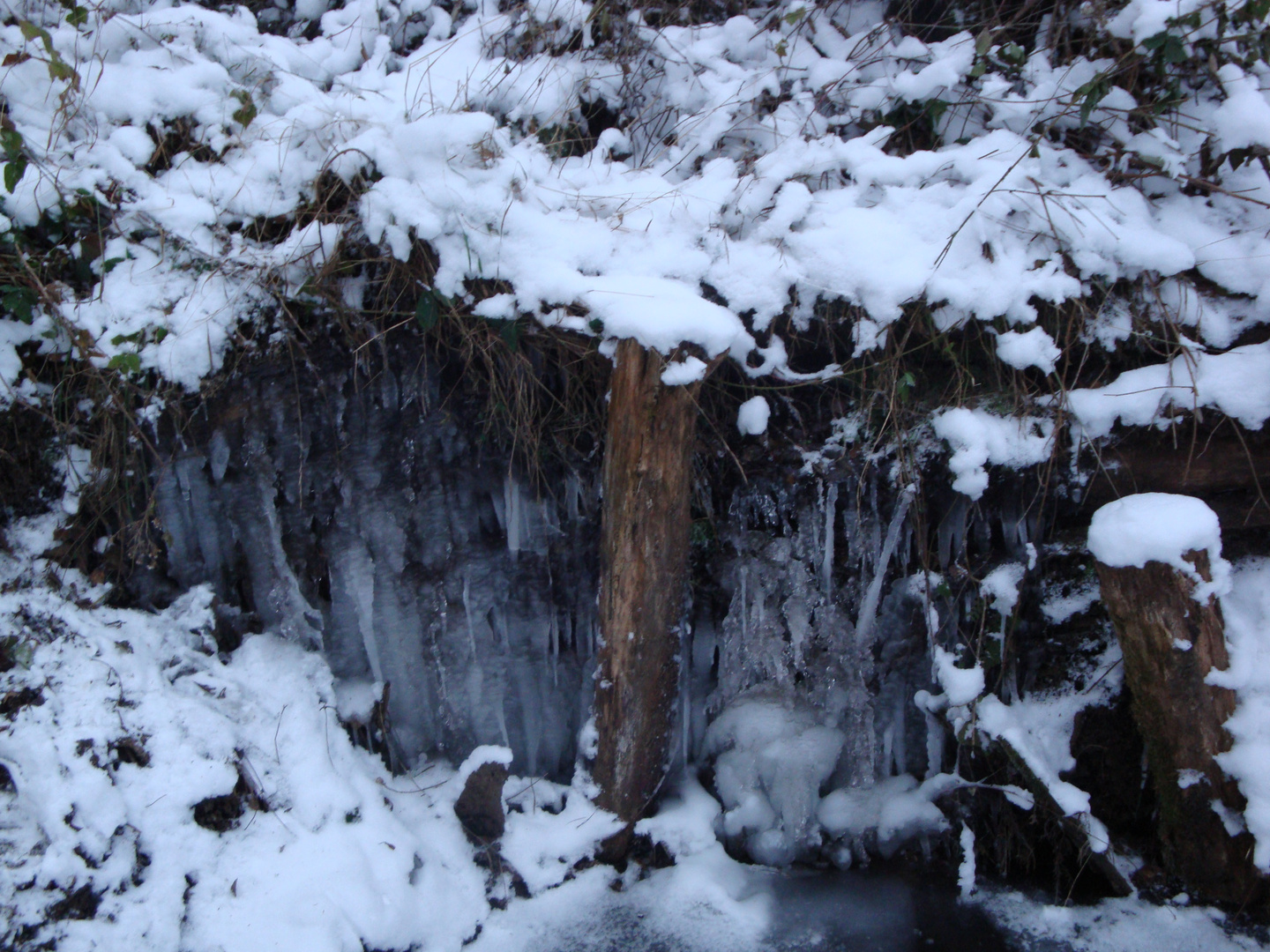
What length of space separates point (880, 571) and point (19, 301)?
2.51 meters

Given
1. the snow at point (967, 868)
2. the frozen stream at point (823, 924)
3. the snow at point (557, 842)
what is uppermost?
the snow at point (557, 842)

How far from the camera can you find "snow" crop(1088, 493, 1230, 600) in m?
1.68

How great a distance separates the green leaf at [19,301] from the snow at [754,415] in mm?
1946

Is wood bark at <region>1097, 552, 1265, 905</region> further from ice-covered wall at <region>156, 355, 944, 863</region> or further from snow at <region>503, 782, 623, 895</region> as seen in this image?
snow at <region>503, 782, 623, 895</region>

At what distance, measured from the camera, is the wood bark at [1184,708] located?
1736 millimetres

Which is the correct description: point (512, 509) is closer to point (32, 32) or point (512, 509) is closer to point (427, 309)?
point (427, 309)

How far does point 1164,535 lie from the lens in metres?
1.68

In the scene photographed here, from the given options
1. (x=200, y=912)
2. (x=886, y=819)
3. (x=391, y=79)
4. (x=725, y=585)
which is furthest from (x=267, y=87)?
(x=886, y=819)

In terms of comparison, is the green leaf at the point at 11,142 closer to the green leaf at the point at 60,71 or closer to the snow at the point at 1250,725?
the green leaf at the point at 60,71

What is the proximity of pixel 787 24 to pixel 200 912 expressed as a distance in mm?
3224

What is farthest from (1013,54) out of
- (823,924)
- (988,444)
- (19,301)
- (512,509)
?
(19,301)

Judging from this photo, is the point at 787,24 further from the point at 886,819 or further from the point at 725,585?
the point at 886,819

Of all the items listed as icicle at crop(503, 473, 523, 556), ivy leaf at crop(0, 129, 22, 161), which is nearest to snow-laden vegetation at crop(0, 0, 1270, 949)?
ivy leaf at crop(0, 129, 22, 161)

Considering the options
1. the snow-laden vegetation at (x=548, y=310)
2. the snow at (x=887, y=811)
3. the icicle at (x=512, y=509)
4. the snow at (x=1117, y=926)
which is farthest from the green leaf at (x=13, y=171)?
the snow at (x=1117, y=926)
